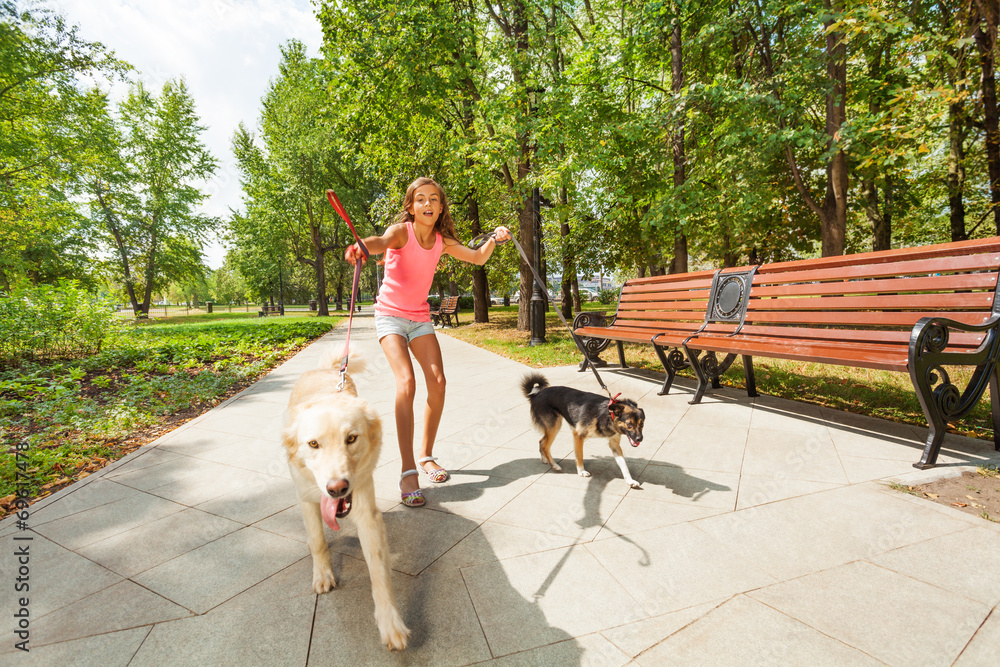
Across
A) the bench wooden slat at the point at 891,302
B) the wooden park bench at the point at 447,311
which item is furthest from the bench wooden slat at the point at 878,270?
the wooden park bench at the point at 447,311

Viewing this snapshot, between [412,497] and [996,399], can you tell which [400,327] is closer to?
[412,497]

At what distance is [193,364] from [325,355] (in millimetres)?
6988

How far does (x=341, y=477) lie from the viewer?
1.75 m

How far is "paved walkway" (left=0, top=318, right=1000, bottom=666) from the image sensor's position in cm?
171

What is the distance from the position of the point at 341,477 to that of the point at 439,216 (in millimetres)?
2345

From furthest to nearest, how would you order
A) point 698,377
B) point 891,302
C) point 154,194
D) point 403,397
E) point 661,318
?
point 154,194 → point 661,318 → point 698,377 → point 891,302 → point 403,397

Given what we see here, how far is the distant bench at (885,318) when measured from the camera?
326 cm

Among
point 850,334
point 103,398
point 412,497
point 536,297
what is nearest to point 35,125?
point 103,398

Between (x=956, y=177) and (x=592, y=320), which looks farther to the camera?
(x=956, y=177)

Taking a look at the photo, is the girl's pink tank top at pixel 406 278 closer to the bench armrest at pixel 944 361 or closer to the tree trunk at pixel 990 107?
the bench armrest at pixel 944 361

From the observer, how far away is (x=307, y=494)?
208 cm

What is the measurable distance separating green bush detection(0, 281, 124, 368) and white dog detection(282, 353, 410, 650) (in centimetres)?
897

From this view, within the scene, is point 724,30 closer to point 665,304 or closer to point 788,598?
point 665,304

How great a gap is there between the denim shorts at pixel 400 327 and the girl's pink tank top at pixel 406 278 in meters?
0.04
